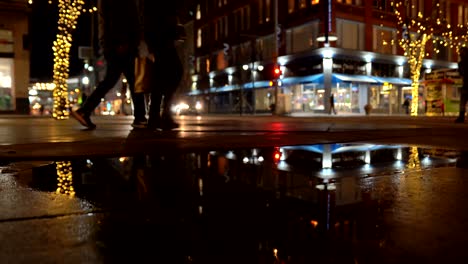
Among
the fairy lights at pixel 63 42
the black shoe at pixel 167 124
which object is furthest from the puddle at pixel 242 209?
the fairy lights at pixel 63 42

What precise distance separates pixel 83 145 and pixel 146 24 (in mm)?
2948

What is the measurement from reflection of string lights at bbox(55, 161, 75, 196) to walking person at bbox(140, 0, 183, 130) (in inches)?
150

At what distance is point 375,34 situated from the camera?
145 feet

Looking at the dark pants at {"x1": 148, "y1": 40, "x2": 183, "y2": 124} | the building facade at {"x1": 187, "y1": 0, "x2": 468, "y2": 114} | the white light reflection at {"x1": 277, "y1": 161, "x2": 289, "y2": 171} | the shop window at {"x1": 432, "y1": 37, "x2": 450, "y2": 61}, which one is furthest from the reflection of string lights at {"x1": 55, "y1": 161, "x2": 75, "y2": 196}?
the shop window at {"x1": 432, "y1": 37, "x2": 450, "y2": 61}

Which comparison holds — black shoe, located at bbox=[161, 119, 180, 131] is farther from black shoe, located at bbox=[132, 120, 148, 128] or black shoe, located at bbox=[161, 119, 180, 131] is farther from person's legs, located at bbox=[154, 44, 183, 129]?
black shoe, located at bbox=[132, 120, 148, 128]

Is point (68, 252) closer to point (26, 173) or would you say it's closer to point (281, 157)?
point (26, 173)

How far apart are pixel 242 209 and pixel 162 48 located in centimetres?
589

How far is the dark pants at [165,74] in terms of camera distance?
8.19 m

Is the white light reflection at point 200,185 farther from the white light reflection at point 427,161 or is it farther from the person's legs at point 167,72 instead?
the person's legs at point 167,72

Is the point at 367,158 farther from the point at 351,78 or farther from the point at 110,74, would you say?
the point at 351,78

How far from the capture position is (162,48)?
26.7ft

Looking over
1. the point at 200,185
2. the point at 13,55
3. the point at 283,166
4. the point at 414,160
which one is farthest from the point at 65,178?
the point at 13,55

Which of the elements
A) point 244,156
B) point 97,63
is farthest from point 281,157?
point 97,63

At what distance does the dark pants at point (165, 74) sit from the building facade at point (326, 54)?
27.2 m
